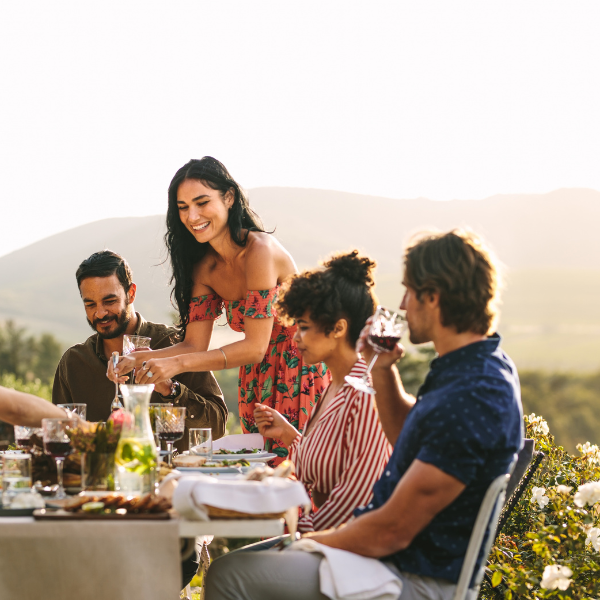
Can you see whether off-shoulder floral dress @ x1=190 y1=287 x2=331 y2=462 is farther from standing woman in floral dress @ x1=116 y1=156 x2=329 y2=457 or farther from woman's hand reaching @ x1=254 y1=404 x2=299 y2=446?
woman's hand reaching @ x1=254 y1=404 x2=299 y2=446

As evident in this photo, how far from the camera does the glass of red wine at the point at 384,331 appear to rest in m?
2.09

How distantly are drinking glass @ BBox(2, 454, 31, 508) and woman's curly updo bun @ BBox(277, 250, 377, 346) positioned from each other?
0.96 metres

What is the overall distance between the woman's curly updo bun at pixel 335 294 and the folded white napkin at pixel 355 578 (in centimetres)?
83

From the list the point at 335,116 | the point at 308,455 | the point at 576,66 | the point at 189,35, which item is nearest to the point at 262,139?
the point at 335,116

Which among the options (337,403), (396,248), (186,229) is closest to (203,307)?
(186,229)

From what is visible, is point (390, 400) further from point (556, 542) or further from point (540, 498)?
point (540, 498)

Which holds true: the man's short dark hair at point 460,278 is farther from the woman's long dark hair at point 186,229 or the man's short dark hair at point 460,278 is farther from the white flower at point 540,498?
the woman's long dark hair at point 186,229

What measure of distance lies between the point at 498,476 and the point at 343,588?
0.46 m

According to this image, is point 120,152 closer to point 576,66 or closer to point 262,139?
point 262,139

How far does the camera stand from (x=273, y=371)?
3.58 metres

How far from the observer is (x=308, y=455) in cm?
237

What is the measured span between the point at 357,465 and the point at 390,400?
0.23 meters

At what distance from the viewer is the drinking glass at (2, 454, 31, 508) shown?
6.22 feet

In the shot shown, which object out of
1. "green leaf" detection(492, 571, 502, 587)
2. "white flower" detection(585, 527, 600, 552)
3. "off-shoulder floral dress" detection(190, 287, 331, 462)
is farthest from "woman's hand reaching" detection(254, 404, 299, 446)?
"white flower" detection(585, 527, 600, 552)
